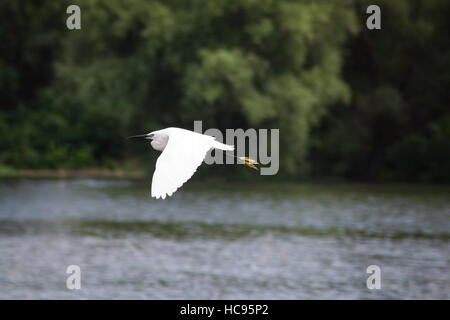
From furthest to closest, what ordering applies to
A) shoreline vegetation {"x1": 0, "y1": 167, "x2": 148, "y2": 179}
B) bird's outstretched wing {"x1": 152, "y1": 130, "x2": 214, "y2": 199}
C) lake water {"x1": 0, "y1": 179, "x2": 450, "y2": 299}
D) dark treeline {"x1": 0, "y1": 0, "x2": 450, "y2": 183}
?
shoreline vegetation {"x1": 0, "y1": 167, "x2": 148, "y2": 179}
dark treeline {"x1": 0, "y1": 0, "x2": 450, "y2": 183}
lake water {"x1": 0, "y1": 179, "x2": 450, "y2": 299}
bird's outstretched wing {"x1": 152, "y1": 130, "x2": 214, "y2": 199}

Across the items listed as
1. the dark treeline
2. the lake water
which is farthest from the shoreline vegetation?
the lake water

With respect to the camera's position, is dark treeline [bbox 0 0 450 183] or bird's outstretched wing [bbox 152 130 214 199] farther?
dark treeline [bbox 0 0 450 183]

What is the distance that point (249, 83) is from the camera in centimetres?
3634

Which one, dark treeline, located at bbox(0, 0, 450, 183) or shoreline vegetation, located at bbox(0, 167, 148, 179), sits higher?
dark treeline, located at bbox(0, 0, 450, 183)

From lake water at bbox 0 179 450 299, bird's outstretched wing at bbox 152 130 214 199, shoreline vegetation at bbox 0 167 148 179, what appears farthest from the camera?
shoreline vegetation at bbox 0 167 148 179

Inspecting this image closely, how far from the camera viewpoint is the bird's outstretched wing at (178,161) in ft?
33.0

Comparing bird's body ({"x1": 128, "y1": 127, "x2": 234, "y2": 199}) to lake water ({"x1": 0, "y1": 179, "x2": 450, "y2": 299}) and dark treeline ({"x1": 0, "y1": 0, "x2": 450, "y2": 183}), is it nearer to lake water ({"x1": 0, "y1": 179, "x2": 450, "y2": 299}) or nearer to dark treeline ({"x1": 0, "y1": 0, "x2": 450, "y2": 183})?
lake water ({"x1": 0, "y1": 179, "x2": 450, "y2": 299})

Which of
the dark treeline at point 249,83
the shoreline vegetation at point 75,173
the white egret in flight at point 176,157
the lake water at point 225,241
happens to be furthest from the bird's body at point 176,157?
the shoreline vegetation at point 75,173

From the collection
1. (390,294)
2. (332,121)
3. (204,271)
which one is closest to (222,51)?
(332,121)

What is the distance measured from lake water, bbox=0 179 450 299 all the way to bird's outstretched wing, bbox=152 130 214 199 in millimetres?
10716

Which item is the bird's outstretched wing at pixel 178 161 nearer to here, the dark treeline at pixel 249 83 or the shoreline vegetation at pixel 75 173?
the dark treeline at pixel 249 83

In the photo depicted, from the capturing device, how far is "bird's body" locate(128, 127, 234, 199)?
10086mm

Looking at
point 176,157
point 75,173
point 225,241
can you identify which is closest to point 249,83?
point 225,241

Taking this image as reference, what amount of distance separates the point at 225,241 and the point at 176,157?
1761 cm
